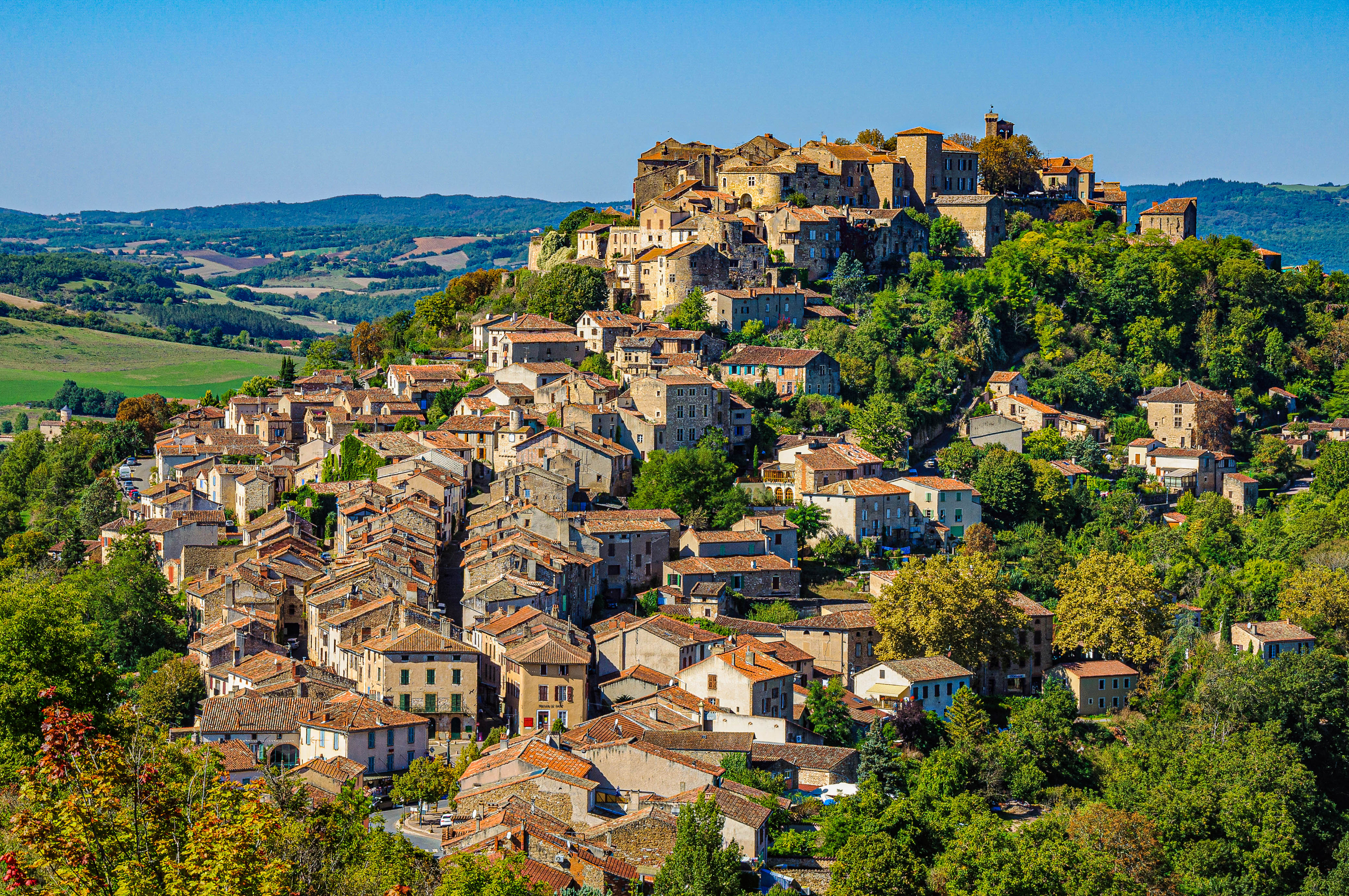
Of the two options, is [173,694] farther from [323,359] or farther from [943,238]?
[943,238]

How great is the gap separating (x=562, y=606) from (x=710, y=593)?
5.29m

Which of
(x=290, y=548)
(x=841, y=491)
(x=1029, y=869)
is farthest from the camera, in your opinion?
(x=841, y=491)

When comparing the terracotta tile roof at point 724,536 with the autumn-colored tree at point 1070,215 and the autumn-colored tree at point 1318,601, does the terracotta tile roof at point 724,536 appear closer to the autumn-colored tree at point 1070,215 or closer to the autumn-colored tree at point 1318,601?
the autumn-colored tree at point 1318,601

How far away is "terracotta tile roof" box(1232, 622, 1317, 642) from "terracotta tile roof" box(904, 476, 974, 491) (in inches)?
424

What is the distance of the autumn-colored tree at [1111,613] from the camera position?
52.5 m

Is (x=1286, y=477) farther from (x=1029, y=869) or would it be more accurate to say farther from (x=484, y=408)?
(x=1029, y=869)

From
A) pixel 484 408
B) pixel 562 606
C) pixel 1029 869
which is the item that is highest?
pixel 484 408

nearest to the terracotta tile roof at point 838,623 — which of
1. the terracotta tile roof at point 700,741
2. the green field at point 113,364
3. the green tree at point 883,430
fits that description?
the terracotta tile roof at point 700,741

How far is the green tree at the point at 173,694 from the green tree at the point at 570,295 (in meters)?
28.4

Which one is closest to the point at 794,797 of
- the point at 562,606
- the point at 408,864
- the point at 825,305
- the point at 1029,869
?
the point at 1029,869

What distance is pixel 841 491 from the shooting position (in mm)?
57188

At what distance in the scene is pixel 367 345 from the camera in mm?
83938

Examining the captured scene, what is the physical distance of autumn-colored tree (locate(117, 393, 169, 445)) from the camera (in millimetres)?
74750

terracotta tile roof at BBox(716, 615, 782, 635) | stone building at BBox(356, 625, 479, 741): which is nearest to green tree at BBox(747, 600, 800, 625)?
terracotta tile roof at BBox(716, 615, 782, 635)
